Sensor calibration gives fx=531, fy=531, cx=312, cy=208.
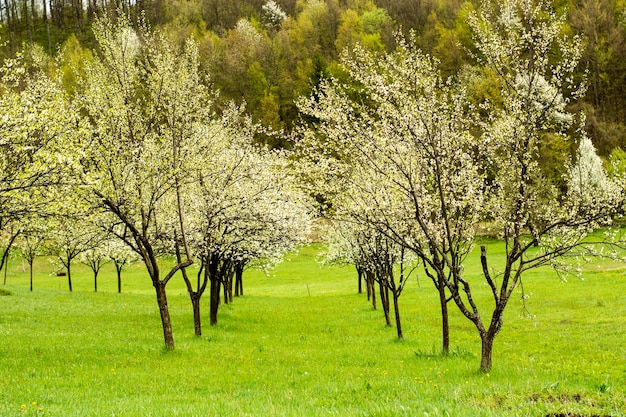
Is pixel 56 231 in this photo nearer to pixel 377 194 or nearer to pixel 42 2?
pixel 377 194

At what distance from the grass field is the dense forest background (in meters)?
30.8

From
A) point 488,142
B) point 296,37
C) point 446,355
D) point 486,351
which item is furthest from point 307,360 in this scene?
point 296,37

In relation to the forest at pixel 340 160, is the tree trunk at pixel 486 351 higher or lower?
lower

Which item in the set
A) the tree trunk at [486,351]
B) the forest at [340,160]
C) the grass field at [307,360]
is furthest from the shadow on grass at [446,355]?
the tree trunk at [486,351]

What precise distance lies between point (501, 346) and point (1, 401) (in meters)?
17.9

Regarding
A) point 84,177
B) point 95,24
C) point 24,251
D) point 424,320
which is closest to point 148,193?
point 84,177

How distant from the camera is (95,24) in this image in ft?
60.2

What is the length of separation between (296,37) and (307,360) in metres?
107

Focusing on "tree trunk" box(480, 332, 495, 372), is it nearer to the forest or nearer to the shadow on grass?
the forest

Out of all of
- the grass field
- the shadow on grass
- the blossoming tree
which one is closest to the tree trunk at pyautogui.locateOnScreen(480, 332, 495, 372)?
the blossoming tree

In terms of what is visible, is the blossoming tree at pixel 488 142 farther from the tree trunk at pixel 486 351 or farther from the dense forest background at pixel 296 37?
the dense forest background at pixel 296 37

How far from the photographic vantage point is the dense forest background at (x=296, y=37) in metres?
75.1

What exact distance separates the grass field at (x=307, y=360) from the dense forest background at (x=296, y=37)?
30.8 meters

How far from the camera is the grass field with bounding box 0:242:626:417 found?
9664 millimetres
